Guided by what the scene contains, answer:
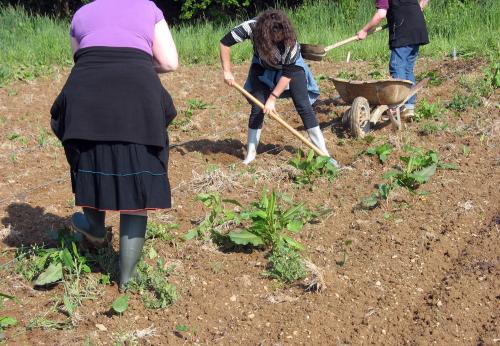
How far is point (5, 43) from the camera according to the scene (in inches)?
415

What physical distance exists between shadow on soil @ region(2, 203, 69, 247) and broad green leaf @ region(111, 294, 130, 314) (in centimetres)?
112

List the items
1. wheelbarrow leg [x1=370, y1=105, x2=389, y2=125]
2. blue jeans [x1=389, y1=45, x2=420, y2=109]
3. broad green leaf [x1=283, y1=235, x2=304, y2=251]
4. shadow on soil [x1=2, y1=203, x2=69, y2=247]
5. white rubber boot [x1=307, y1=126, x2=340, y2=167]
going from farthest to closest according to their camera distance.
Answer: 1. blue jeans [x1=389, y1=45, x2=420, y2=109]
2. wheelbarrow leg [x1=370, y1=105, x2=389, y2=125]
3. white rubber boot [x1=307, y1=126, x2=340, y2=167]
4. shadow on soil [x1=2, y1=203, x2=69, y2=247]
5. broad green leaf [x1=283, y1=235, x2=304, y2=251]

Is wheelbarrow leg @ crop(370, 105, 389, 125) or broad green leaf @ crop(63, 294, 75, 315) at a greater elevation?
broad green leaf @ crop(63, 294, 75, 315)

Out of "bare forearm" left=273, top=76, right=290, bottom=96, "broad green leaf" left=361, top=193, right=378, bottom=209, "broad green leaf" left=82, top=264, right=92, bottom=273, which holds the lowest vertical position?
"broad green leaf" left=361, top=193, right=378, bottom=209

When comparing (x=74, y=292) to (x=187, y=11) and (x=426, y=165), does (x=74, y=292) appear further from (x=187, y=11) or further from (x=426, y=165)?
(x=187, y=11)

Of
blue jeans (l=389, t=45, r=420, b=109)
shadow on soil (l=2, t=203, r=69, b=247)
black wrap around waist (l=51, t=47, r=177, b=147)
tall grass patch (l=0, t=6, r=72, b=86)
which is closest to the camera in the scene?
black wrap around waist (l=51, t=47, r=177, b=147)

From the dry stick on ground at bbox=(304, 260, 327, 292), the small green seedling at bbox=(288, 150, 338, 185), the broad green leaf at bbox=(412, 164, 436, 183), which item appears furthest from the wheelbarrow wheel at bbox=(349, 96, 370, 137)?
the dry stick on ground at bbox=(304, 260, 327, 292)

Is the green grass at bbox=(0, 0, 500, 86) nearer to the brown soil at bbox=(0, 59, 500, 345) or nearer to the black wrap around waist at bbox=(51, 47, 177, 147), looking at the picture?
the brown soil at bbox=(0, 59, 500, 345)

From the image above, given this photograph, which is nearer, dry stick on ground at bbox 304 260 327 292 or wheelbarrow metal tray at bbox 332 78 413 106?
dry stick on ground at bbox 304 260 327 292

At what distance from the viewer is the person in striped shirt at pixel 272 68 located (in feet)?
16.5

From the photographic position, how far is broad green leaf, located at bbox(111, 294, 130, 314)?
11.0ft

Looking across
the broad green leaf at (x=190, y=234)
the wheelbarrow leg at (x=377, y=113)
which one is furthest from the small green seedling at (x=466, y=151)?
the broad green leaf at (x=190, y=234)

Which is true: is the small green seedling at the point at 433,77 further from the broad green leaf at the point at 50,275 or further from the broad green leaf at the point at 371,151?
the broad green leaf at the point at 50,275

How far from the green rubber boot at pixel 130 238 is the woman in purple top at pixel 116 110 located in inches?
2.9
